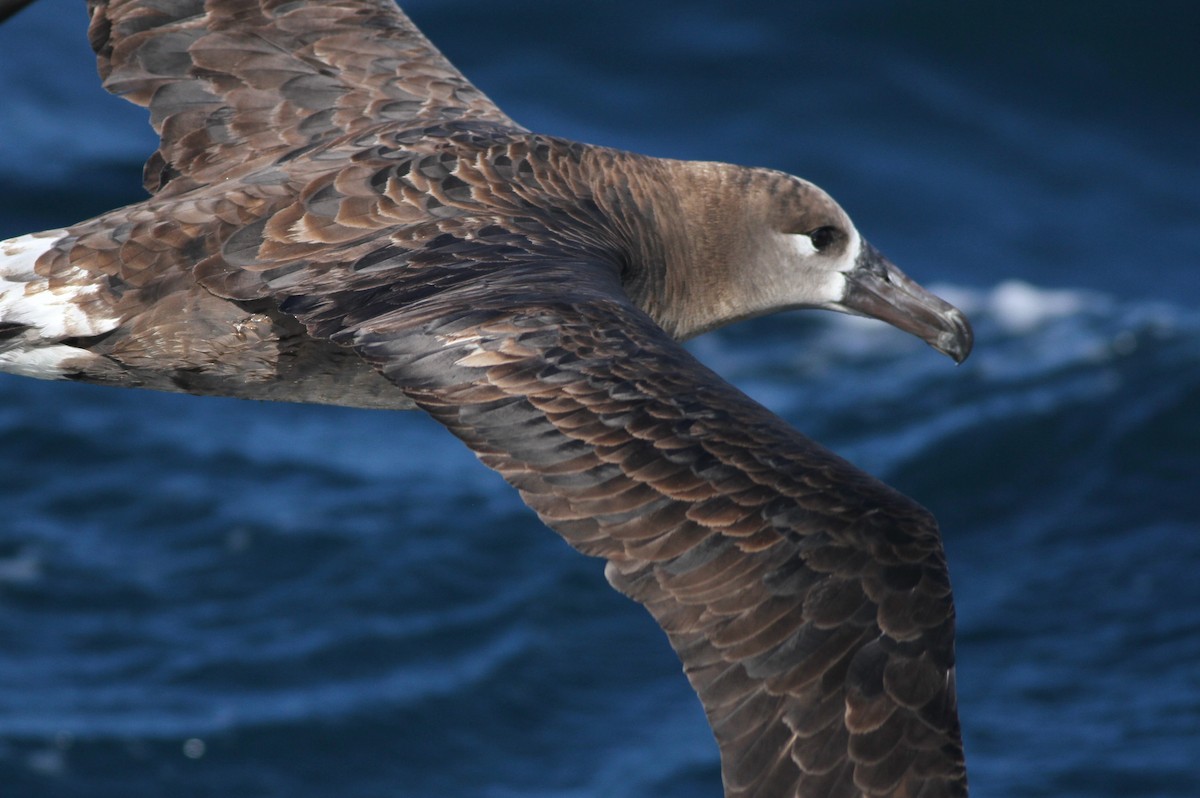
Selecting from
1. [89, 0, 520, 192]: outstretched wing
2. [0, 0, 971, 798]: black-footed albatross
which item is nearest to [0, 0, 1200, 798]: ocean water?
[0, 0, 971, 798]: black-footed albatross

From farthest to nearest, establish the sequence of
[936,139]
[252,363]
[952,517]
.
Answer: [936,139] → [952,517] → [252,363]

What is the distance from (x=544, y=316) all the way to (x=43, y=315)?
2.06m

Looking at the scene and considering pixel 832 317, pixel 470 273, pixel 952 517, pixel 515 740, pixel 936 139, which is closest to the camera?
pixel 470 273

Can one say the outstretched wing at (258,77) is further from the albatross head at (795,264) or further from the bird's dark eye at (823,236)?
the bird's dark eye at (823,236)

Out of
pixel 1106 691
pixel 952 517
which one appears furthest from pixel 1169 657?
pixel 952 517

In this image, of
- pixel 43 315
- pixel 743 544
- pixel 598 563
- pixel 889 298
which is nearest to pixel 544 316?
pixel 743 544

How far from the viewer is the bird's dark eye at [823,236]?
24.5 feet

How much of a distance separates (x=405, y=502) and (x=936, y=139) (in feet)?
22.4

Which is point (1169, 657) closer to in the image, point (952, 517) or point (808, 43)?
point (952, 517)

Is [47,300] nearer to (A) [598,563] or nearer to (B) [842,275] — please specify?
(B) [842,275]

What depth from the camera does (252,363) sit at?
6.21 m

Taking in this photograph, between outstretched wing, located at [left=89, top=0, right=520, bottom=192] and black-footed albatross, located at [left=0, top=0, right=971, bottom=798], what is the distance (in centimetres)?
1

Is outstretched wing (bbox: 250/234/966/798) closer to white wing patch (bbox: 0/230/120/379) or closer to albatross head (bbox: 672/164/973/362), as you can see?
white wing patch (bbox: 0/230/120/379)

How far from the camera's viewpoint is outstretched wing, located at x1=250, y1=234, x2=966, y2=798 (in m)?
4.59
